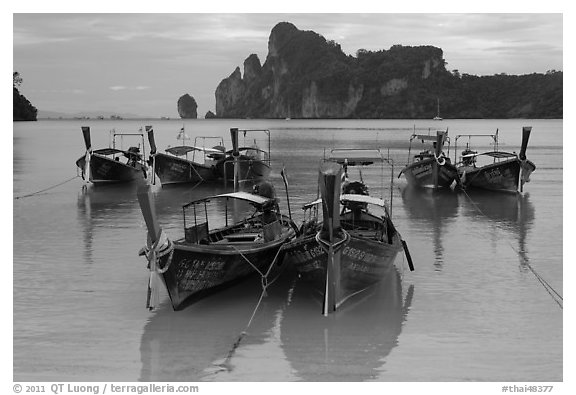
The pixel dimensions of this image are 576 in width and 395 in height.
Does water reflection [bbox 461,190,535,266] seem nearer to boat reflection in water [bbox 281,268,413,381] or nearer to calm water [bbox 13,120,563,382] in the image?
calm water [bbox 13,120,563,382]

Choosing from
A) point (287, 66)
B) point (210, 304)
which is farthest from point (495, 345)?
point (287, 66)

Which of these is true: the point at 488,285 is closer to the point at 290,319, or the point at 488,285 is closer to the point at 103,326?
the point at 290,319

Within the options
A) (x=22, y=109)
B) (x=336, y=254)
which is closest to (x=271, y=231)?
(x=336, y=254)

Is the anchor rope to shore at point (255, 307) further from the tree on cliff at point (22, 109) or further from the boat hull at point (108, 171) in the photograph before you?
the tree on cliff at point (22, 109)

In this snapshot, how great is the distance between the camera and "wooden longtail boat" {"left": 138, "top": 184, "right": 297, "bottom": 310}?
38.0 ft

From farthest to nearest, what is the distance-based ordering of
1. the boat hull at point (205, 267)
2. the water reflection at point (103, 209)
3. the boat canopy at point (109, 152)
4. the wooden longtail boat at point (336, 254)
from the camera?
the boat canopy at point (109, 152), the water reflection at point (103, 209), the boat hull at point (205, 267), the wooden longtail boat at point (336, 254)

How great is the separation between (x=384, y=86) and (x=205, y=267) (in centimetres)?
15829

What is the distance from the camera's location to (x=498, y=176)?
94.6 feet

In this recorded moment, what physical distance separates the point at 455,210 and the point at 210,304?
45.2 ft

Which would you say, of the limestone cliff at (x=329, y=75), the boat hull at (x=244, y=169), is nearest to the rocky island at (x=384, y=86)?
the limestone cliff at (x=329, y=75)

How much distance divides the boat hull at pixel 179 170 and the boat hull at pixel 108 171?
3.02ft

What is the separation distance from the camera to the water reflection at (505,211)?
68.9 ft

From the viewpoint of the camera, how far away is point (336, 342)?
11211mm

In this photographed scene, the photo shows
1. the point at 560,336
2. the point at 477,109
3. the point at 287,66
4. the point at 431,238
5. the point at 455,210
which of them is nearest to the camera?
the point at 560,336
